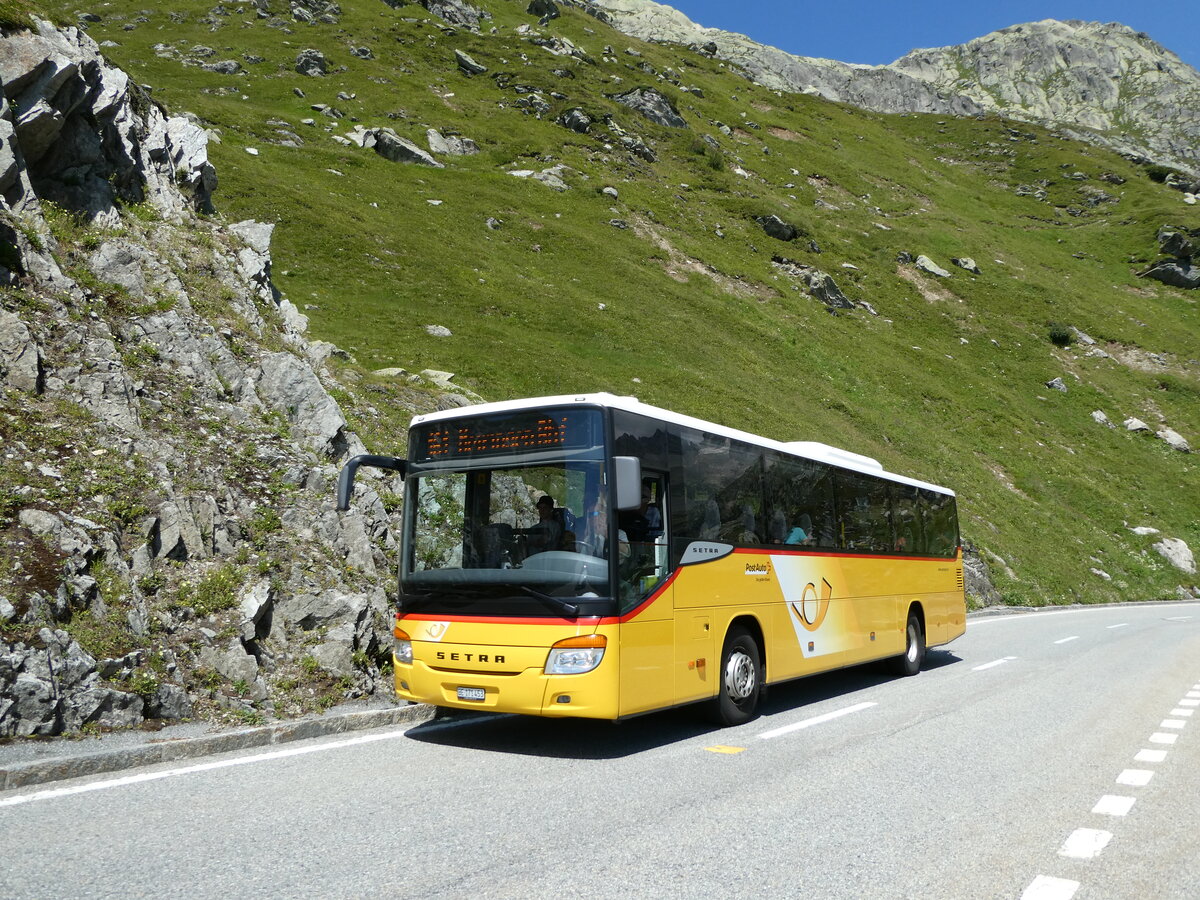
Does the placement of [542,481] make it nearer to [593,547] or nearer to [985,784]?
[593,547]

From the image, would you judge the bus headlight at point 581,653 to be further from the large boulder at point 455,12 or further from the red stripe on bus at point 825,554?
the large boulder at point 455,12

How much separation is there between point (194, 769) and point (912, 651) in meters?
11.4

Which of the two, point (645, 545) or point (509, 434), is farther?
point (509, 434)

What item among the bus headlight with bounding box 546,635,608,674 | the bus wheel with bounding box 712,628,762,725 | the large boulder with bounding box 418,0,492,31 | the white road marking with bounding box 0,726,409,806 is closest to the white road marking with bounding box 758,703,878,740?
the bus wheel with bounding box 712,628,762,725

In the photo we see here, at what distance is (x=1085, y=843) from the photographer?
17.1ft

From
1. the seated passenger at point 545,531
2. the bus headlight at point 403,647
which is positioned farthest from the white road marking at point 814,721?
the bus headlight at point 403,647

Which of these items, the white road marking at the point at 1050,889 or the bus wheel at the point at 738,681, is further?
the bus wheel at the point at 738,681

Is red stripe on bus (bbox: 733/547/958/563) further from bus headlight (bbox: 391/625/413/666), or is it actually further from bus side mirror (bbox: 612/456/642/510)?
bus headlight (bbox: 391/625/413/666)

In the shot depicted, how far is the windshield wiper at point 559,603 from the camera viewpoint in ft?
24.1

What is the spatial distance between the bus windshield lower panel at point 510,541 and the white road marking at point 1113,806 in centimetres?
394

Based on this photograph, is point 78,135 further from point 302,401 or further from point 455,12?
point 455,12

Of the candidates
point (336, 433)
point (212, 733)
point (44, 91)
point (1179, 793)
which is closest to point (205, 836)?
point (212, 733)

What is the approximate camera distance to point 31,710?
6.82 metres

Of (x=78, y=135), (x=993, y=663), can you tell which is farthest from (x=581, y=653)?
(x=78, y=135)
